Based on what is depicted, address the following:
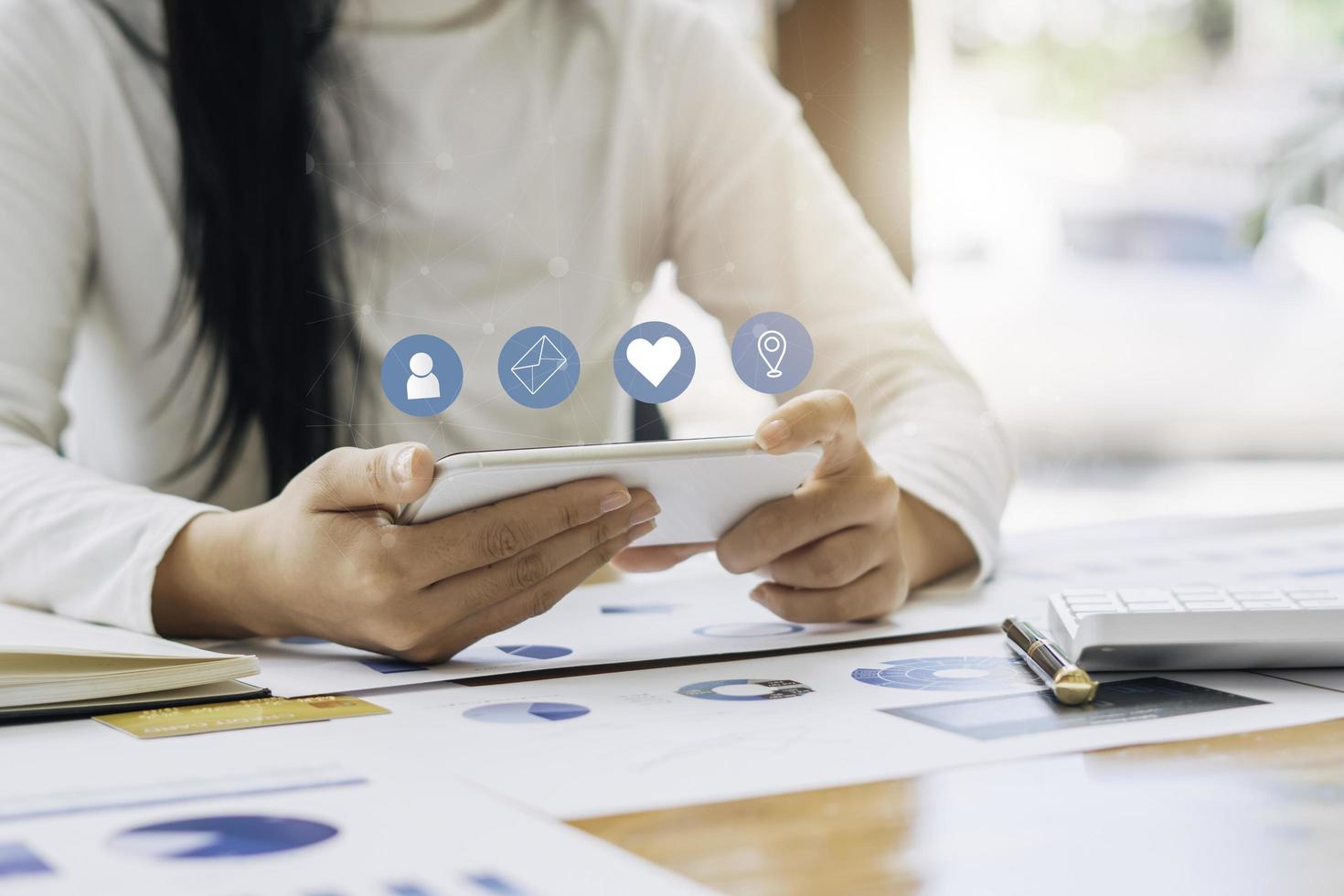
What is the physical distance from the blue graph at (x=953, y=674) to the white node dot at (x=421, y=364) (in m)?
0.25

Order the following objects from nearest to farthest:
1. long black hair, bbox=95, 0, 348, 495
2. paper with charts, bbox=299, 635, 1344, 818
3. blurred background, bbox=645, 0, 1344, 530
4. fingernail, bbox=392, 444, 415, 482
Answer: paper with charts, bbox=299, 635, 1344, 818, fingernail, bbox=392, 444, 415, 482, long black hair, bbox=95, 0, 348, 495, blurred background, bbox=645, 0, 1344, 530

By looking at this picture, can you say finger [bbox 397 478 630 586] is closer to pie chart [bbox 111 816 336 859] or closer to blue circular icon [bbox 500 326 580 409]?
blue circular icon [bbox 500 326 580 409]

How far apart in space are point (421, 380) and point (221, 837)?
275mm

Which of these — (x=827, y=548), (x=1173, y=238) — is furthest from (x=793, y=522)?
(x=1173, y=238)

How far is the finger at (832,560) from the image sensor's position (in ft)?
2.20

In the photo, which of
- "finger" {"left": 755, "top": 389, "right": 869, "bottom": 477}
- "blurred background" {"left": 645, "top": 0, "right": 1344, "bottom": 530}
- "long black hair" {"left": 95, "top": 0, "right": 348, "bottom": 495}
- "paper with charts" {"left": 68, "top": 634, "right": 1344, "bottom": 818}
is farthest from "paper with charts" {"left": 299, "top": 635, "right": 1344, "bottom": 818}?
"blurred background" {"left": 645, "top": 0, "right": 1344, "bottom": 530}

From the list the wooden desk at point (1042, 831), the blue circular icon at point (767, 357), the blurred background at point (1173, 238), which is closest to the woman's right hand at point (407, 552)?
the blue circular icon at point (767, 357)

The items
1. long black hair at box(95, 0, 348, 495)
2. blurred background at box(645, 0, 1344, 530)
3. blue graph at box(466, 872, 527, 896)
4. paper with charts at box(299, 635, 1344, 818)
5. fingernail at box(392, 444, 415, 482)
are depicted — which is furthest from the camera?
blurred background at box(645, 0, 1344, 530)

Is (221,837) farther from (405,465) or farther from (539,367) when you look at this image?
(539,367)

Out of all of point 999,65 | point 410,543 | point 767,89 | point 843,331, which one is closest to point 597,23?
point 767,89

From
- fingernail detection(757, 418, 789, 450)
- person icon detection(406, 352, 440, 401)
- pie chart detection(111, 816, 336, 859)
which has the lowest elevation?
pie chart detection(111, 816, 336, 859)

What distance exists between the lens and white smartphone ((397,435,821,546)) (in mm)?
519

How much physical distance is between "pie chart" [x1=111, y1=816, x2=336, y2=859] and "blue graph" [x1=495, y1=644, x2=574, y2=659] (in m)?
0.27

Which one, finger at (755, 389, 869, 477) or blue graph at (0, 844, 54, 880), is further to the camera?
finger at (755, 389, 869, 477)
